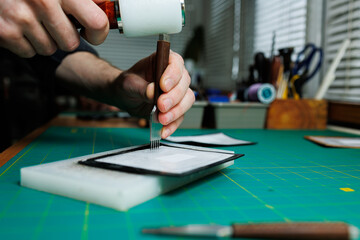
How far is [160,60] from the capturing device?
71 cm

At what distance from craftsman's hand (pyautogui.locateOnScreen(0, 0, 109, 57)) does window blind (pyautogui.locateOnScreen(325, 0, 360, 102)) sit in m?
1.33

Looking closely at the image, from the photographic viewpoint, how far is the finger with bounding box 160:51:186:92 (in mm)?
737

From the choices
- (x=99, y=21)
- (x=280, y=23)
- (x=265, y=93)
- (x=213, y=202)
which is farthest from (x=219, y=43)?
(x=213, y=202)

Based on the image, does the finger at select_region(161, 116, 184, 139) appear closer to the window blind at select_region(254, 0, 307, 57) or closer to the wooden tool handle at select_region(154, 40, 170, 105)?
the wooden tool handle at select_region(154, 40, 170, 105)

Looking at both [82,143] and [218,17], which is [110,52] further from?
[82,143]

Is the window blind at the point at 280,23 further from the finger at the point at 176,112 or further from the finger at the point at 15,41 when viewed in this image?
the finger at the point at 15,41

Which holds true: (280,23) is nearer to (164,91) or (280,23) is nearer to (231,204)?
(164,91)

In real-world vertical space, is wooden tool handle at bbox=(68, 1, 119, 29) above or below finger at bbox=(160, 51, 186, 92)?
above

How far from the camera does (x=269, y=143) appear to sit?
44.9 inches

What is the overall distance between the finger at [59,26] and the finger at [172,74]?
0.23 m

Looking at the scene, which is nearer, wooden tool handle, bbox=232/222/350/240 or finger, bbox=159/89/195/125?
wooden tool handle, bbox=232/222/350/240

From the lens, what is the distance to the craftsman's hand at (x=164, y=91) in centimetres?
76

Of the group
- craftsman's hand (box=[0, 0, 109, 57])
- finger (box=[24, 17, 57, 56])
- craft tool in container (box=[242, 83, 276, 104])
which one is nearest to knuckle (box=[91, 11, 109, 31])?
craftsman's hand (box=[0, 0, 109, 57])

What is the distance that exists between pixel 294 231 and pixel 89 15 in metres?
0.57
